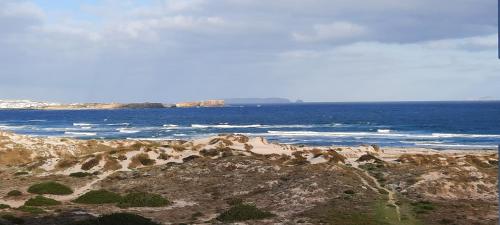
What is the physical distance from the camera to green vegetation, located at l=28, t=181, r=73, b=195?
44062 millimetres

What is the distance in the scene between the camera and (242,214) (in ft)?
111

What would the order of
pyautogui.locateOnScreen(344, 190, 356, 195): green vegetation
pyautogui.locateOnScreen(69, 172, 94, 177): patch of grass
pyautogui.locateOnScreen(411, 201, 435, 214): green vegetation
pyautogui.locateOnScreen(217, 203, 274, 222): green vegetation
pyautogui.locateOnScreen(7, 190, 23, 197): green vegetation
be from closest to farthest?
pyautogui.locateOnScreen(217, 203, 274, 222): green vegetation < pyautogui.locateOnScreen(411, 201, 435, 214): green vegetation < pyautogui.locateOnScreen(344, 190, 356, 195): green vegetation < pyautogui.locateOnScreen(7, 190, 23, 197): green vegetation < pyautogui.locateOnScreen(69, 172, 94, 177): patch of grass

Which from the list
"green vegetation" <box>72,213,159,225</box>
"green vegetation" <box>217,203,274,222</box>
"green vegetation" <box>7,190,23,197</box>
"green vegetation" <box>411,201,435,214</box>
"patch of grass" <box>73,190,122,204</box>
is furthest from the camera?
"green vegetation" <box>7,190,23,197</box>

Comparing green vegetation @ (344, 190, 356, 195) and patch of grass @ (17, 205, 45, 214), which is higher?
patch of grass @ (17, 205, 45, 214)

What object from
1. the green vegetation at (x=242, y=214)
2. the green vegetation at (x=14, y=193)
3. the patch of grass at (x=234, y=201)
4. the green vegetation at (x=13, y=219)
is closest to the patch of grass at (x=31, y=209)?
the green vegetation at (x=13, y=219)

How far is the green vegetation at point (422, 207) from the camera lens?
35531mm

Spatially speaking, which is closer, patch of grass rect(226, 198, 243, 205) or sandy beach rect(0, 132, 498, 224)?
sandy beach rect(0, 132, 498, 224)

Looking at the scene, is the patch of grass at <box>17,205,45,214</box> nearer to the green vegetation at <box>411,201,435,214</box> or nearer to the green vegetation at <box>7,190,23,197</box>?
the green vegetation at <box>7,190,23,197</box>

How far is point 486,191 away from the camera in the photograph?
139 feet

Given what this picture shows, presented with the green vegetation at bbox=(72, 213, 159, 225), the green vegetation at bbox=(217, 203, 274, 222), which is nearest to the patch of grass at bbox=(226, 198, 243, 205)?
the green vegetation at bbox=(217, 203, 274, 222)

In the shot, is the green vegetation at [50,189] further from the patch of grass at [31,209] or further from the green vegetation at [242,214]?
the green vegetation at [242,214]

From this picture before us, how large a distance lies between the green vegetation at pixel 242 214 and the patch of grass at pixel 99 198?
37.3 ft

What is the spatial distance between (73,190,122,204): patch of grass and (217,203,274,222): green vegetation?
11367mm

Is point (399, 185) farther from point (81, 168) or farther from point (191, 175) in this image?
point (81, 168)
